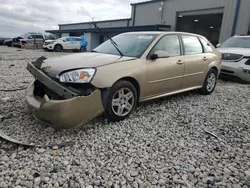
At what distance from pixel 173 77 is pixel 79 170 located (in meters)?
2.68

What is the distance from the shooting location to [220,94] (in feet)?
18.6

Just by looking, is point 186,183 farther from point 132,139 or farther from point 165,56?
point 165,56

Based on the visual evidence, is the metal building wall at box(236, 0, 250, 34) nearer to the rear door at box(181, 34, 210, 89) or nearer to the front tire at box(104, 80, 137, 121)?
the rear door at box(181, 34, 210, 89)

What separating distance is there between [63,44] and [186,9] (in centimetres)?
1132

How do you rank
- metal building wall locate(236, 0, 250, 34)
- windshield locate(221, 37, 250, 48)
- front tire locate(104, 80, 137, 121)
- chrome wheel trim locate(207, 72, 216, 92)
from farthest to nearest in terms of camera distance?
metal building wall locate(236, 0, 250, 34), windshield locate(221, 37, 250, 48), chrome wheel trim locate(207, 72, 216, 92), front tire locate(104, 80, 137, 121)

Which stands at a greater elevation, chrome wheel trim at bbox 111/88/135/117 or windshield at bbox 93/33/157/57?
windshield at bbox 93/33/157/57

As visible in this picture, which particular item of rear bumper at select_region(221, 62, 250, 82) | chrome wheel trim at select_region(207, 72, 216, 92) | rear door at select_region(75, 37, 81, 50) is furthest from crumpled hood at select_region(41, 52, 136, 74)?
rear door at select_region(75, 37, 81, 50)

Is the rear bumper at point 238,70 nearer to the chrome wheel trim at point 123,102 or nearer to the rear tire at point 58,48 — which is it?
the chrome wheel trim at point 123,102

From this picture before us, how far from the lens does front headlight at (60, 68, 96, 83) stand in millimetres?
2939

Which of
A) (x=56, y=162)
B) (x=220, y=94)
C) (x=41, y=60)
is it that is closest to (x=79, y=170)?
(x=56, y=162)

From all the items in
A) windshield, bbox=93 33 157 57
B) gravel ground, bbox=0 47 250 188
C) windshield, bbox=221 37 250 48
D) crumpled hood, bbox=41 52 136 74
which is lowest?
gravel ground, bbox=0 47 250 188

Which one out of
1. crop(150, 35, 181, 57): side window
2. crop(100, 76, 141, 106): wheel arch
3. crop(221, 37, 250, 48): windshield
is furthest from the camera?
crop(221, 37, 250, 48): windshield

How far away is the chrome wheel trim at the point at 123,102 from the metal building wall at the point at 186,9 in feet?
42.3

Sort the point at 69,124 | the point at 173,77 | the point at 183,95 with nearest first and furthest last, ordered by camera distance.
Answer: the point at 69,124
the point at 173,77
the point at 183,95
